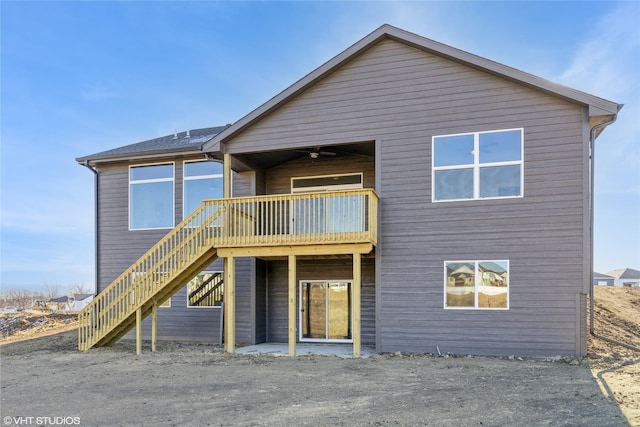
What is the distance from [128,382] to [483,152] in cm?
856

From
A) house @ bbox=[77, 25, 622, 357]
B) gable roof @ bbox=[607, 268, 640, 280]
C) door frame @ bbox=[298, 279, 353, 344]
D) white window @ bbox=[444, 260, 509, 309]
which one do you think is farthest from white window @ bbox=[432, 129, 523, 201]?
gable roof @ bbox=[607, 268, 640, 280]

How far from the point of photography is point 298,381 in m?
7.52

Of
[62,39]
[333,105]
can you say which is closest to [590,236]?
[333,105]

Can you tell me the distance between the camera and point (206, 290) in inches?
514

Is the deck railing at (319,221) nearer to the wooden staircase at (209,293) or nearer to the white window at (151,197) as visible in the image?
the wooden staircase at (209,293)

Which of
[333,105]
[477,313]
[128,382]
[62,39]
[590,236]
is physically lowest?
[128,382]

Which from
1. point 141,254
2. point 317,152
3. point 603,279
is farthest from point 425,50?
point 603,279

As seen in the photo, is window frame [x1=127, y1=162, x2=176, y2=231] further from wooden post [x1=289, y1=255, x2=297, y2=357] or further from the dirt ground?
wooden post [x1=289, y1=255, x2=297, y2=357]

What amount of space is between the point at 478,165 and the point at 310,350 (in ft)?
19.6

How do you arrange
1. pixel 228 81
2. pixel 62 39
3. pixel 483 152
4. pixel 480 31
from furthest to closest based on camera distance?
pixel 228 81
pixel 62 39
pixel 480 31
pixel 483 152

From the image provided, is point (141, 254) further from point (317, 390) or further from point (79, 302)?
point (79, 302)

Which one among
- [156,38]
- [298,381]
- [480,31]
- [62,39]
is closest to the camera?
[298,381]

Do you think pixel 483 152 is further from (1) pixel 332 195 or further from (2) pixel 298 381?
(2) pixel 298 381

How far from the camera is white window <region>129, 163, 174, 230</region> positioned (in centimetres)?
1348
